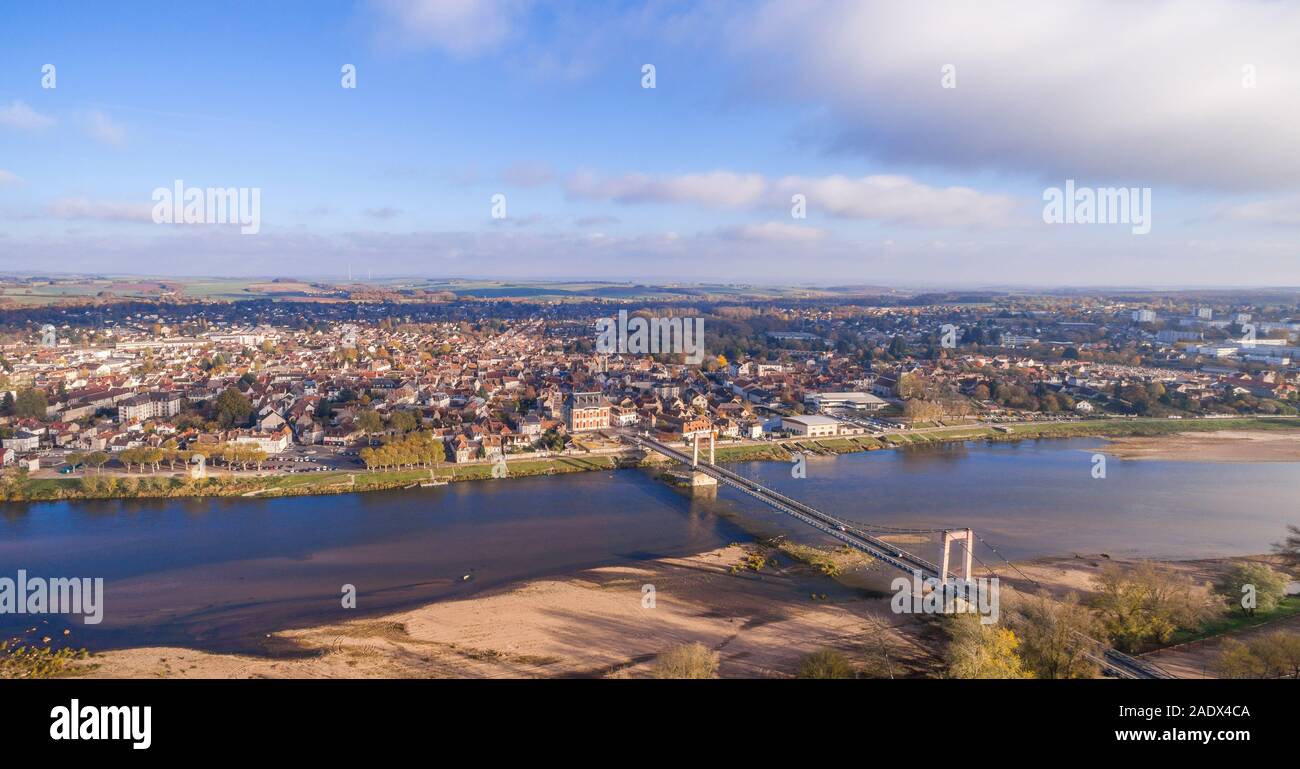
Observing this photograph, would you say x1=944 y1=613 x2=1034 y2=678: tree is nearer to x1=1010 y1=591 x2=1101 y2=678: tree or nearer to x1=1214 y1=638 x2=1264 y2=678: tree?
x1=1010 y1=591 x2=1101 y2=678: tree

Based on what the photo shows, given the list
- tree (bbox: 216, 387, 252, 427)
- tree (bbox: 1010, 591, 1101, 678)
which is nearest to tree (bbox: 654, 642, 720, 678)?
tree (bbox: 1010, 591, 1101, 678)

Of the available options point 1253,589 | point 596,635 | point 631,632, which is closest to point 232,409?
point 596,635

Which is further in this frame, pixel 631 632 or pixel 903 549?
pixel 903 549

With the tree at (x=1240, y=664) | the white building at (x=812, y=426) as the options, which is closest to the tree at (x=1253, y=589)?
the tree at (x=1240, y=664)

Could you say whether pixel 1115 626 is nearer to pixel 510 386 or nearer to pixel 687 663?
pixel 687 663

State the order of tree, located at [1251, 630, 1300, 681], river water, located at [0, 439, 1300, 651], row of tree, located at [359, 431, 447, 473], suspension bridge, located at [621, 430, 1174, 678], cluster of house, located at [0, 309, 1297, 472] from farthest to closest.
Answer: cluster of house, located at [0, 309, 1297, 472] → row of tree, located at [359, 431, 447, 473] → river water, located at [0, 439, 1300, 651] → suspension bridge, located at [621, 430, 1174, 678] → tree, located at [1251, 630, 1300, 681]

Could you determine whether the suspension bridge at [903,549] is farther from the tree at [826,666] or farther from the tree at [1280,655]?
the tree at [826,666]
